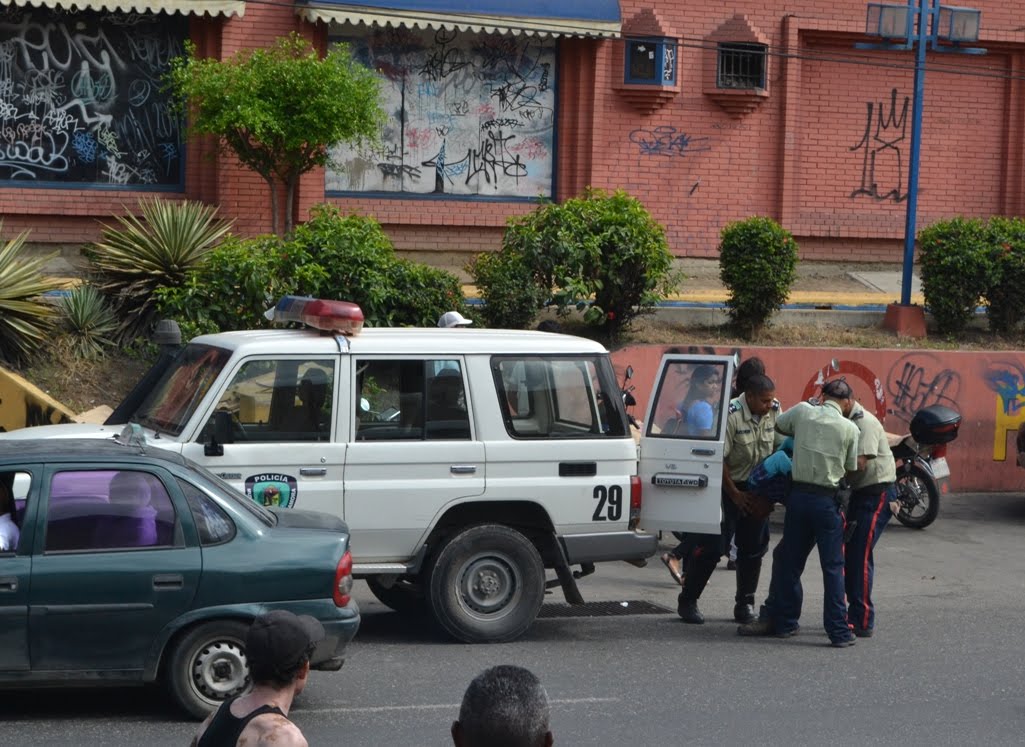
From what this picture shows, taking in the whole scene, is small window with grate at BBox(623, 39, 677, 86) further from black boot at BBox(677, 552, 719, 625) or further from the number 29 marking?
the number 29 marking

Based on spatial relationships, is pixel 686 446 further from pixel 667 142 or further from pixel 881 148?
pixel 881 148

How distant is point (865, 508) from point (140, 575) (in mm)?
4926

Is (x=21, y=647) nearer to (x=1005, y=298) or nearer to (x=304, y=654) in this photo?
(x=304, y=654)

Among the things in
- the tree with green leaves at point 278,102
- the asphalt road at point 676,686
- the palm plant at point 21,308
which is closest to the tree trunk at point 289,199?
the tree with green leaves at point 278,102

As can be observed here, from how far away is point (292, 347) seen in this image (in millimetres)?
8664

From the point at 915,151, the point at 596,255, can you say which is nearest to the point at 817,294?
the point at 915,151

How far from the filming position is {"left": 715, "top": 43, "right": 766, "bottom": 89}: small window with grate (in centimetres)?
1986

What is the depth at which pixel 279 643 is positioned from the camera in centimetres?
410

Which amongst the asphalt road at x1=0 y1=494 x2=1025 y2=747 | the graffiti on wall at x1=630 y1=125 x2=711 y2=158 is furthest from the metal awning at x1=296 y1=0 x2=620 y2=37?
the asphalt road at x1=0 y1=494 x2=1025 y2=747

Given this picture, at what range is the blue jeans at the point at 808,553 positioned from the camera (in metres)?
9.02

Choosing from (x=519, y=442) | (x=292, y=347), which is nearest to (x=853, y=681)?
(x=519, y=442)

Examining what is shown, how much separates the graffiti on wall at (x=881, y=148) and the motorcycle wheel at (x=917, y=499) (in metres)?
7.82

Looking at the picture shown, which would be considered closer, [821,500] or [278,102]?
[821,500]

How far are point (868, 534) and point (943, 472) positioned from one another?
16.1ft
